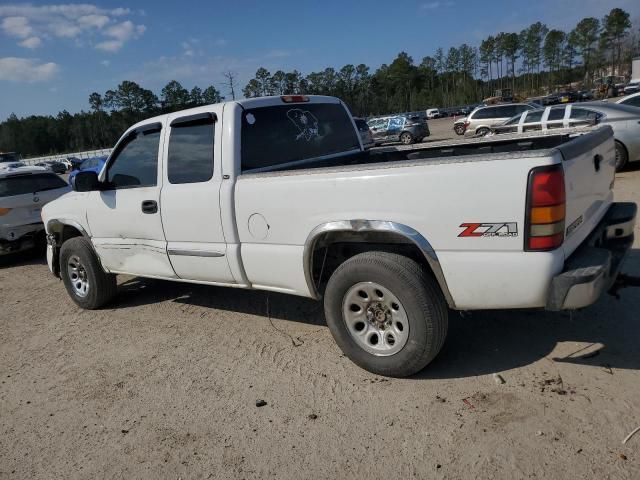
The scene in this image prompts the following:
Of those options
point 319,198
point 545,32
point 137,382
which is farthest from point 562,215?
point 545,32

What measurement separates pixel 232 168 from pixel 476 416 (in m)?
2.47

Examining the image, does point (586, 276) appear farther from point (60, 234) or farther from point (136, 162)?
point (60, 234)

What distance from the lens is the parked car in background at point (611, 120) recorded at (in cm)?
1006

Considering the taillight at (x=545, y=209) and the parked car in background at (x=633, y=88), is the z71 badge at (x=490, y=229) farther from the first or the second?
the parked car in background at (x=633, y=88)

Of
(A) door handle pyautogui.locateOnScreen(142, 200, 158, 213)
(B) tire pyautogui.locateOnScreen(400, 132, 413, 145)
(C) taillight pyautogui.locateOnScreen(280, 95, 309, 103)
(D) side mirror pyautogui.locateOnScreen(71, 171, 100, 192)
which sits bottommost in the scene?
(B) tire pyautogui.locateOnScreen(400, 132, 413, 145)

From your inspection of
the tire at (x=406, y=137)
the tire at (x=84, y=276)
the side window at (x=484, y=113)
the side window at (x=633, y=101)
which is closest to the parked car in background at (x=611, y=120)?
the side window at (x=633, y=101)

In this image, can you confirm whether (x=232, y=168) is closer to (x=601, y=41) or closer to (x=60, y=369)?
(x=60, y=369)

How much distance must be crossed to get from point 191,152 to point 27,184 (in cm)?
642

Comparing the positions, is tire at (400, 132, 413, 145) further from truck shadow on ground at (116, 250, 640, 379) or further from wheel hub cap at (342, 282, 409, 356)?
wheel hub cap at (342, 282, 409, 356)

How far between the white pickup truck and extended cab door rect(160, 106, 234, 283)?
13mm

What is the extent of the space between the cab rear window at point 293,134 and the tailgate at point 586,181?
86.9 inches

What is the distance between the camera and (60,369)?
4.35 metres

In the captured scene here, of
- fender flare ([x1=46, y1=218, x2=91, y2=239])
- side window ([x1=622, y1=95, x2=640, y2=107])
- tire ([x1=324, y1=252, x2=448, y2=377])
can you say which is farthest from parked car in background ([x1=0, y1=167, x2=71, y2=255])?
side window ([x1=622, y1=95, x2=640, y2=107])

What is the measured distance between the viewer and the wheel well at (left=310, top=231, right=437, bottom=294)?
339 cm
